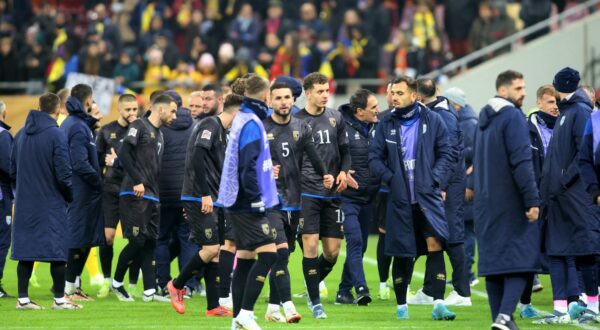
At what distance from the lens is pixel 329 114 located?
46.2 ft

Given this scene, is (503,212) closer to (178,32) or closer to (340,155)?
(340,155)

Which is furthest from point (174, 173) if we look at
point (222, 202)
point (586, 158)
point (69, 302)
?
point (586, 158)

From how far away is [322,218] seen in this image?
1398cm

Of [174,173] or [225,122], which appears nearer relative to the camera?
[225,122]

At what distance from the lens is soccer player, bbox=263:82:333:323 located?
41.0ft

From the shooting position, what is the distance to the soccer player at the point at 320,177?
13.7 metres

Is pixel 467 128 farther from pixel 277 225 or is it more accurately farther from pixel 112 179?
pixel 277 225

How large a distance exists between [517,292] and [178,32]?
2078cm

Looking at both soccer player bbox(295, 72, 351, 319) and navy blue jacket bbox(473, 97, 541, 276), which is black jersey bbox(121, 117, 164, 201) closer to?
soccer player bbox(295, 72, 351, 319)

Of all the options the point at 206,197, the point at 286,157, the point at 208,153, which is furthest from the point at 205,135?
the point at 286,157

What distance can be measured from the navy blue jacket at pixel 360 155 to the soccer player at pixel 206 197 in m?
2.12

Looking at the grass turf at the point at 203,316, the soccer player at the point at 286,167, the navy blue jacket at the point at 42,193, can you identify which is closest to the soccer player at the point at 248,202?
the soccer player at the point at 286,167

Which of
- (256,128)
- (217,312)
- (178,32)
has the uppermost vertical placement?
(178,32)

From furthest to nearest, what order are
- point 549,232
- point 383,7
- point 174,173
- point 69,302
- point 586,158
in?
point 383,7, point 174,173, point 69,302, point 549,232, point 586,158
